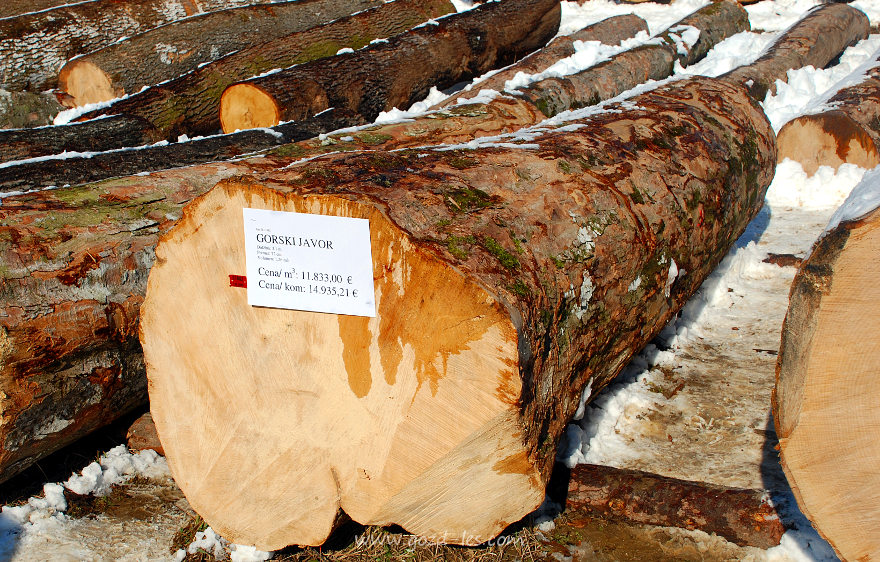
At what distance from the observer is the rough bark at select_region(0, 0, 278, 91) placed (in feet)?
23.4

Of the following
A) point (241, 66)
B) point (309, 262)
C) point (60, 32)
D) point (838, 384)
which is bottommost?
point (838, 384)

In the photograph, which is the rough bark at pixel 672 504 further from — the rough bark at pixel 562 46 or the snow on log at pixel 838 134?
the snow on log at pixel 838 134

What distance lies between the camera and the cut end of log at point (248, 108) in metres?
5.67

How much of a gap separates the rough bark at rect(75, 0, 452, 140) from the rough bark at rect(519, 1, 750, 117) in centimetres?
241

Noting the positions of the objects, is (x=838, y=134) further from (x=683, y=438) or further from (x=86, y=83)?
(x=86, y=83)

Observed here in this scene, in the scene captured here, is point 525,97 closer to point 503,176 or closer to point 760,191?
point 760,191

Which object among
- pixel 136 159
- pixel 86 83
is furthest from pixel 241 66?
pixel 136 159

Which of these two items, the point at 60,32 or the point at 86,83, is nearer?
the point at 86,83

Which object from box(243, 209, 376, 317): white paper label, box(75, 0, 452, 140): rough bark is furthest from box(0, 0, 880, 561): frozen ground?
box(75, 0, 452, 140): rough bark

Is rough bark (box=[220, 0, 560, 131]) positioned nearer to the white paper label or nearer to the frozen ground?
the frozen ground

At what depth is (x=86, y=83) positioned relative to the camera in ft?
22.4

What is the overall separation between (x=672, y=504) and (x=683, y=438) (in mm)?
503

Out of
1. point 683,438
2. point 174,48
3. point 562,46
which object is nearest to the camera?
point 683,438

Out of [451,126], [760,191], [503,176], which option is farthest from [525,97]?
[503,176]
